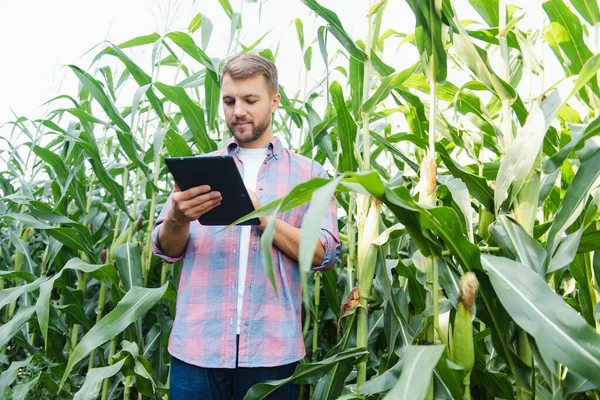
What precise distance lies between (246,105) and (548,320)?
96 centimetres

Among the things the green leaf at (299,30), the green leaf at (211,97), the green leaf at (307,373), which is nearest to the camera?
the green leaf at (307,373)

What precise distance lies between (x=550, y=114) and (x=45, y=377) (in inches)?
72.8

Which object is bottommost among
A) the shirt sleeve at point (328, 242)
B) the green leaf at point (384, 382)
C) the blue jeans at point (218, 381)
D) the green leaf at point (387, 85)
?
the blue jeans at point (218, 381)

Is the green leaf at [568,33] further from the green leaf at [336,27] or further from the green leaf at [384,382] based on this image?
the green leaf at [384,382]

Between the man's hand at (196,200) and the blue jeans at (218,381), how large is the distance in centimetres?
44

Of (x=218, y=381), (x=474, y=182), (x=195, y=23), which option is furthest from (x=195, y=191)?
(x=195, y=23)

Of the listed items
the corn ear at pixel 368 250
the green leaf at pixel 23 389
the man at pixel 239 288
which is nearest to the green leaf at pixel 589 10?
the corn ear at pixel 368 250

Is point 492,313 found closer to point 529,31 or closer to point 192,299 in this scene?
point 192,299

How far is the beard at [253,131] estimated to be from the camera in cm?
154

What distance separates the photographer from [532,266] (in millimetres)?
1047

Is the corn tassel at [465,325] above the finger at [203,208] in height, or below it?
below

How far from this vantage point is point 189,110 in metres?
1.81

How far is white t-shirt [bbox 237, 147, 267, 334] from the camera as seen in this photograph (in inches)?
58.8

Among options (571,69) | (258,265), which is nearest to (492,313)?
(258,265)
